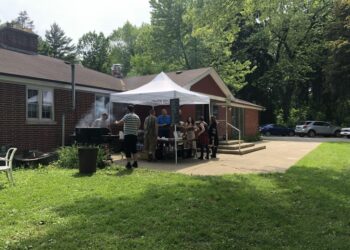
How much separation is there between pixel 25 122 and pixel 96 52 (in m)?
46.0

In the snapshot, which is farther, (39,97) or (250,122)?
(250,122)

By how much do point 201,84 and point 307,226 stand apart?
650 inches

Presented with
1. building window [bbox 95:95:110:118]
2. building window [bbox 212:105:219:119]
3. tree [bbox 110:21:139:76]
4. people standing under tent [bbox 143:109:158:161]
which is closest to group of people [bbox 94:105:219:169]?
people standing under tent [bbox 143:109:158:161]

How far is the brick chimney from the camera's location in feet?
57.9

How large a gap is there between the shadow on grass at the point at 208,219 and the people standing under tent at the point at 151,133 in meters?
4.22

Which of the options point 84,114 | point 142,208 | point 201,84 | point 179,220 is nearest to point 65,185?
point 142,208

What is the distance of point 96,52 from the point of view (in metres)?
57.8

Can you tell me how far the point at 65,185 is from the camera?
8430 millimetres

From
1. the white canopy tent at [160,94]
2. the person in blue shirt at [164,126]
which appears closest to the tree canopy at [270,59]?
the white canopy tent at [160,94]

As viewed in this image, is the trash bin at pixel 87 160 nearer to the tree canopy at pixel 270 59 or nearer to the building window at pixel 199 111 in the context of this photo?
the building window at pixel 199 111

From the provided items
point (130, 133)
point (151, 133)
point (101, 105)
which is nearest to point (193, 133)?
point (151, 133)

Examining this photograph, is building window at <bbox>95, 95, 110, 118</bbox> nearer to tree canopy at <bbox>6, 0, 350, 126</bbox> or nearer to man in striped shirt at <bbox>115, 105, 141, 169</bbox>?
man in striped shirt at <bbox>115, 105, 141, 169</bbox>

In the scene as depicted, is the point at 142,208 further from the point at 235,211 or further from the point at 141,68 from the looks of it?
the point at 141,68

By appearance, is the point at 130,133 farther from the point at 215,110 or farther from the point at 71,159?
the point at 215,110
